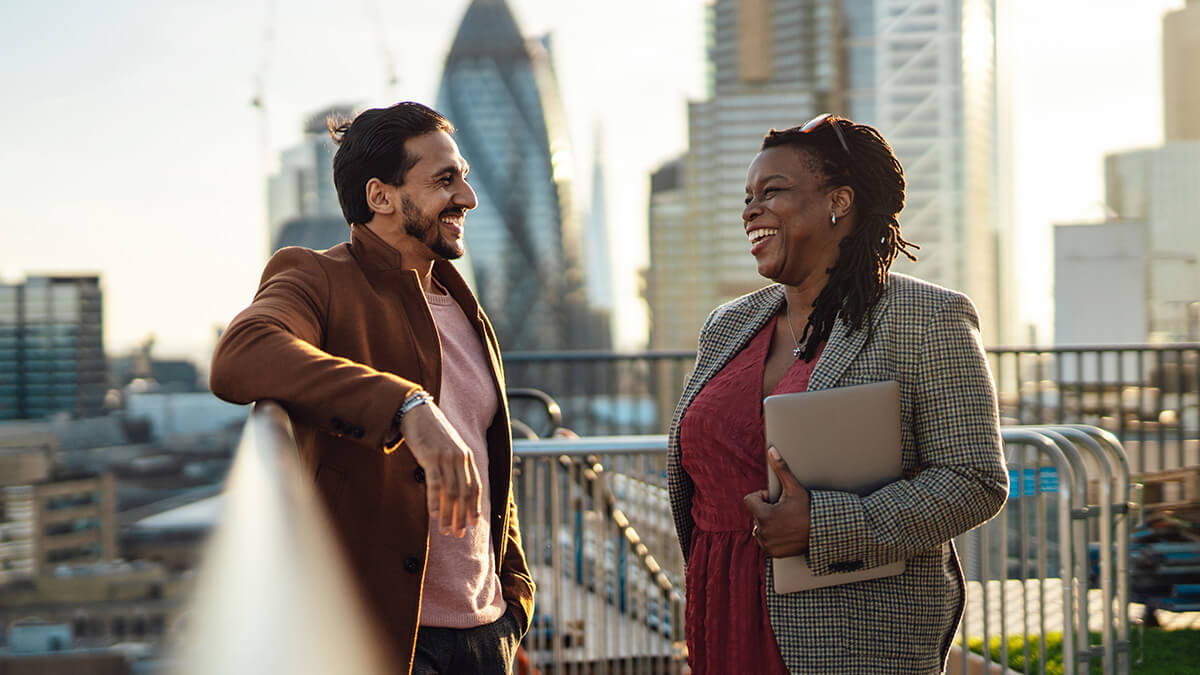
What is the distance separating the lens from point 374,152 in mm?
2104

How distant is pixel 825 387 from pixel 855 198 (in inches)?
18.1

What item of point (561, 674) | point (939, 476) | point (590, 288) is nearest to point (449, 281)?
point (939, 476)

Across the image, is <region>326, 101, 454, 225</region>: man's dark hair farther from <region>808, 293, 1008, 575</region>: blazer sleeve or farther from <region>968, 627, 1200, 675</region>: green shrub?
<region>968, 627, 1200, 675</region>: green shrub

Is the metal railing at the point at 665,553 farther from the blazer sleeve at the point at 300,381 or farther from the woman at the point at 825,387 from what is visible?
the woman at the point at 825,387

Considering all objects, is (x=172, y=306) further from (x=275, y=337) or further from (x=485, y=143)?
(x=275, y=337)

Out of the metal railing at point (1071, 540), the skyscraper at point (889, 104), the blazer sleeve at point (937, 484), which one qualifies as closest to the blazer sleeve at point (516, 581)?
the blazer sleeve at point (937, 484)

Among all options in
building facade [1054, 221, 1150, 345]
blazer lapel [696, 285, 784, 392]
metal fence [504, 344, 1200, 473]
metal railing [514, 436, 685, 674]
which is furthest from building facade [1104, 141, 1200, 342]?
blazer lapel [696, 285, 784, 392]

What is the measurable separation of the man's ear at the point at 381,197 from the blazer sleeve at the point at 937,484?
3.37ft

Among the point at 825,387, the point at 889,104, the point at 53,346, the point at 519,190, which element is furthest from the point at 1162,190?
the point at 825,387

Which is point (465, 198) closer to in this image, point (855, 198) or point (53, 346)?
point (855, 198)

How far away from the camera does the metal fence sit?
8164mm

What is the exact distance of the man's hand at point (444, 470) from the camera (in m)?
1.49

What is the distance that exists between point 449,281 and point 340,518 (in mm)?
695

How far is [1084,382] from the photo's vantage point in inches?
356
